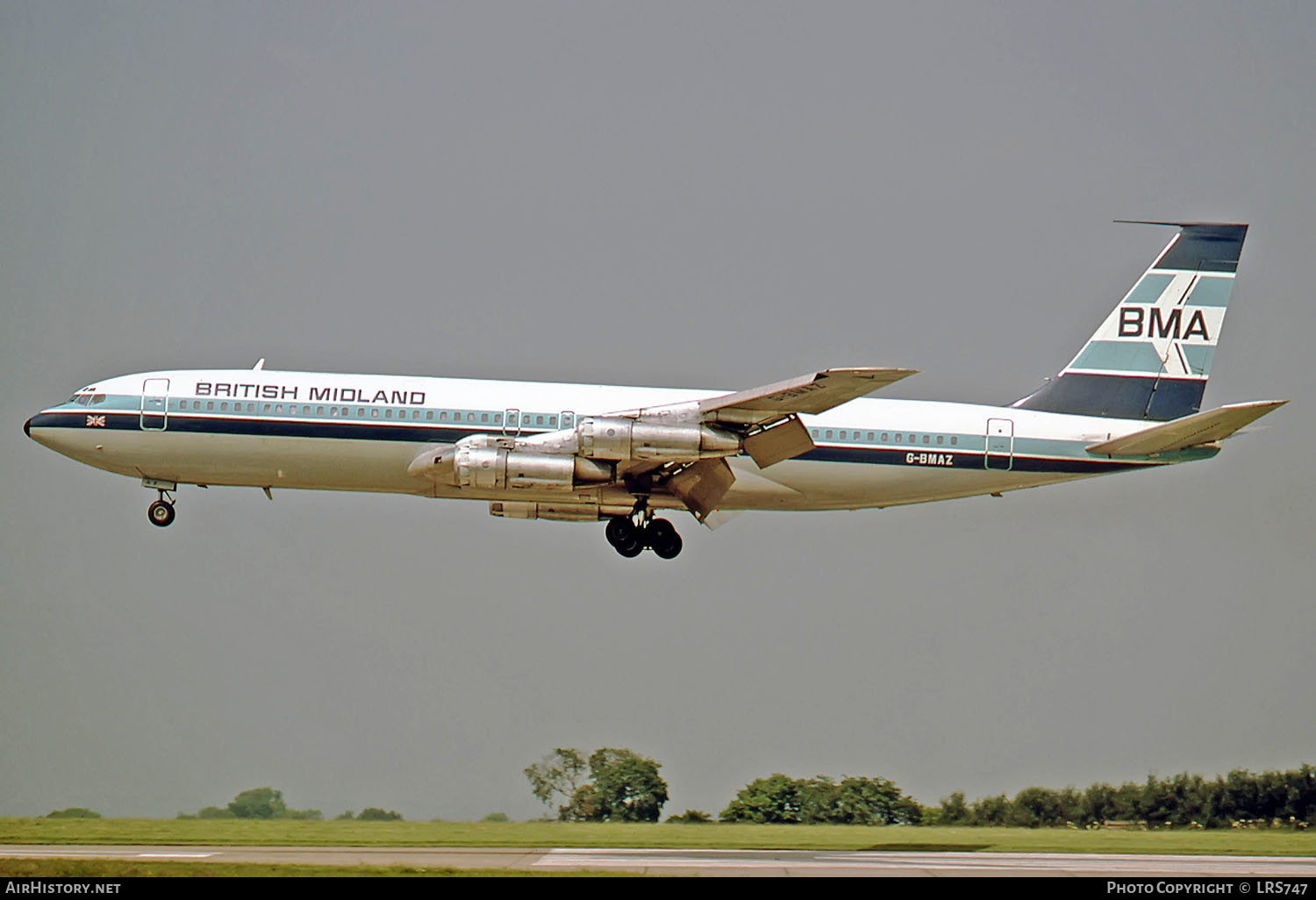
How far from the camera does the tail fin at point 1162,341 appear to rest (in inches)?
1601

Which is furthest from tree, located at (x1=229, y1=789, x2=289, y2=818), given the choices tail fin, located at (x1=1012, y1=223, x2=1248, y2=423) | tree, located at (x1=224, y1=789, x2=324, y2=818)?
tail fin, located at (x1=1012, y1=223, x2=1248, y2=423)

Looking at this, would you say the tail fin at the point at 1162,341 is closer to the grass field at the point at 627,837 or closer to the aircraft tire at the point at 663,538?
the aircraft tire at the point at 663,538

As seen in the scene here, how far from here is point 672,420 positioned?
1405 inches

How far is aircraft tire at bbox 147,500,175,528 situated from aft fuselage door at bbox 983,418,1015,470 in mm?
22143

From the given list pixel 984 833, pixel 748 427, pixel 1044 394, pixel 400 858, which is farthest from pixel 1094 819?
pixel 400 858

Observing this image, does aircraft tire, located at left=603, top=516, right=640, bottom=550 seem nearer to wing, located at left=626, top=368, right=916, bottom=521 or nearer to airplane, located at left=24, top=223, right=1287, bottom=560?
airplane, located at left=24, top=223, right=1287, bottom=560

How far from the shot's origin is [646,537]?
3959 centimetres

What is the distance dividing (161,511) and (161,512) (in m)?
0.02

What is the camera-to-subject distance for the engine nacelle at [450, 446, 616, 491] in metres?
35.8

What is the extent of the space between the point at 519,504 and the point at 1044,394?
1470 centimetres

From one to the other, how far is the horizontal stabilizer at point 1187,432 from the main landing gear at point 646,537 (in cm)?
1126
